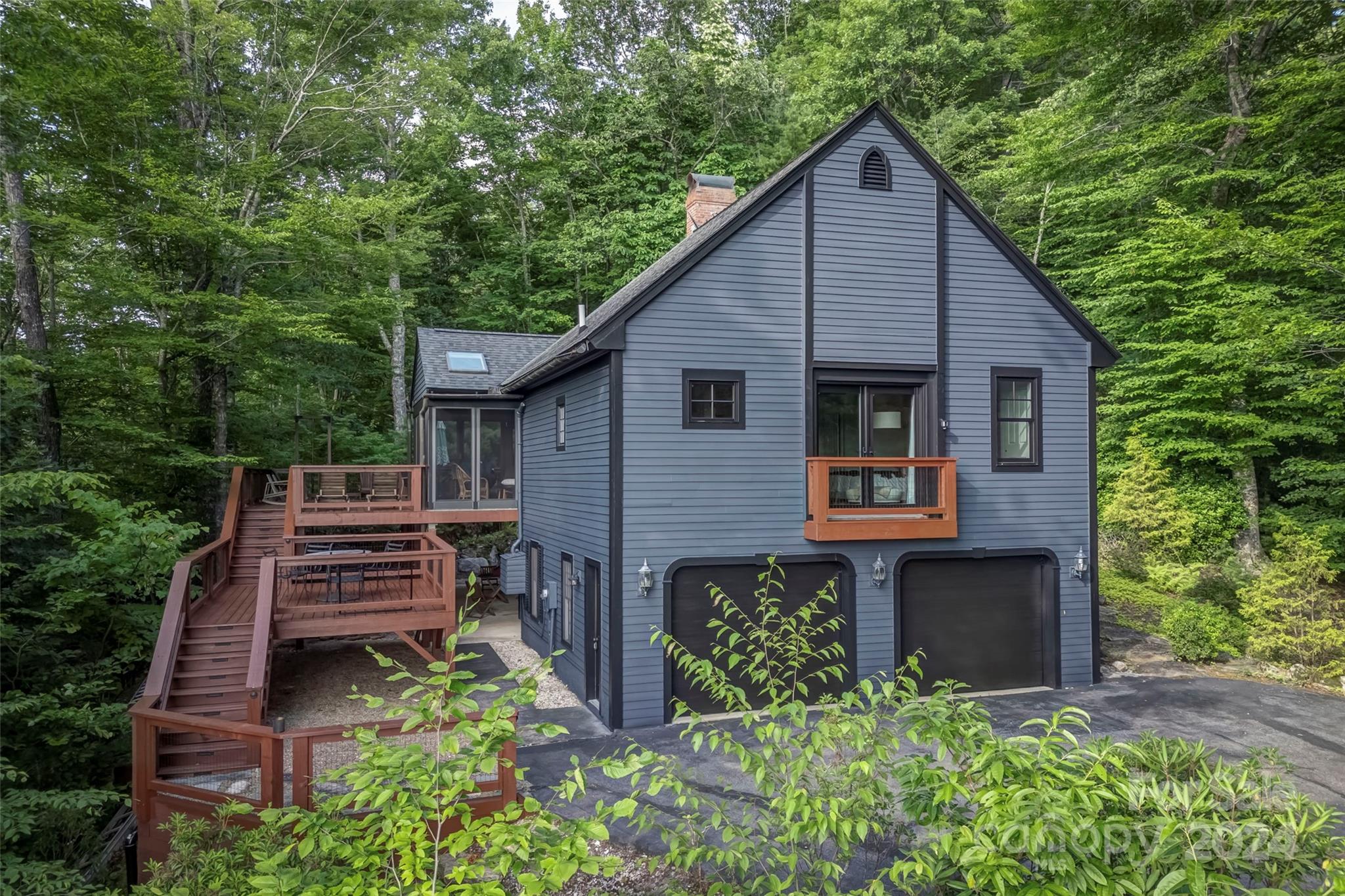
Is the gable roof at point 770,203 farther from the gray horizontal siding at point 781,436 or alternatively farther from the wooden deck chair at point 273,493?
the wooden deck chair at point 273,493

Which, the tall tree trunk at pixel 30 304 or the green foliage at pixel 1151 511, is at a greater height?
the tall tree trunk at pixel 30 304

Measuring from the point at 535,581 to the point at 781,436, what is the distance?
606 cm

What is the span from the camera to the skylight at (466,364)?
14.6 m

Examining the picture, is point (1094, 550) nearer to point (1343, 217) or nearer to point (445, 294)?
point (1343, 217)

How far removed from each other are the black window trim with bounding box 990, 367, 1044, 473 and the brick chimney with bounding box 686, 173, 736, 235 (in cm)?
642

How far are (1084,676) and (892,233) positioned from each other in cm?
699

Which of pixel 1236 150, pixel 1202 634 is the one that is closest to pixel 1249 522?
pixel 1202 634

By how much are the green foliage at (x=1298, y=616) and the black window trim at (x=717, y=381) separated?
895 centimetres

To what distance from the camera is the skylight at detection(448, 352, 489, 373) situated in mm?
14594

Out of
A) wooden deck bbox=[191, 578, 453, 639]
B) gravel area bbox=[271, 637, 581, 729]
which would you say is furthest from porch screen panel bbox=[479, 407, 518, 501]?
wooden deck bbox=[191, 578, 453, 639]

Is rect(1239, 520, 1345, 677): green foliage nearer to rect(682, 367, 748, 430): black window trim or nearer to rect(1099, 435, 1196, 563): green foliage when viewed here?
rect(1099, 435, 1196, 563): green foliage

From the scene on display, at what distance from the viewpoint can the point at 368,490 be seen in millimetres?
13188

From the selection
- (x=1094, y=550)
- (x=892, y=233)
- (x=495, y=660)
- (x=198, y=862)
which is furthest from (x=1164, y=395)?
(x=198, y=862)

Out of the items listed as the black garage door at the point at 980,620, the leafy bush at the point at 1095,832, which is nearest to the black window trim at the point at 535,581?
the black garage door at the point at 980,620
